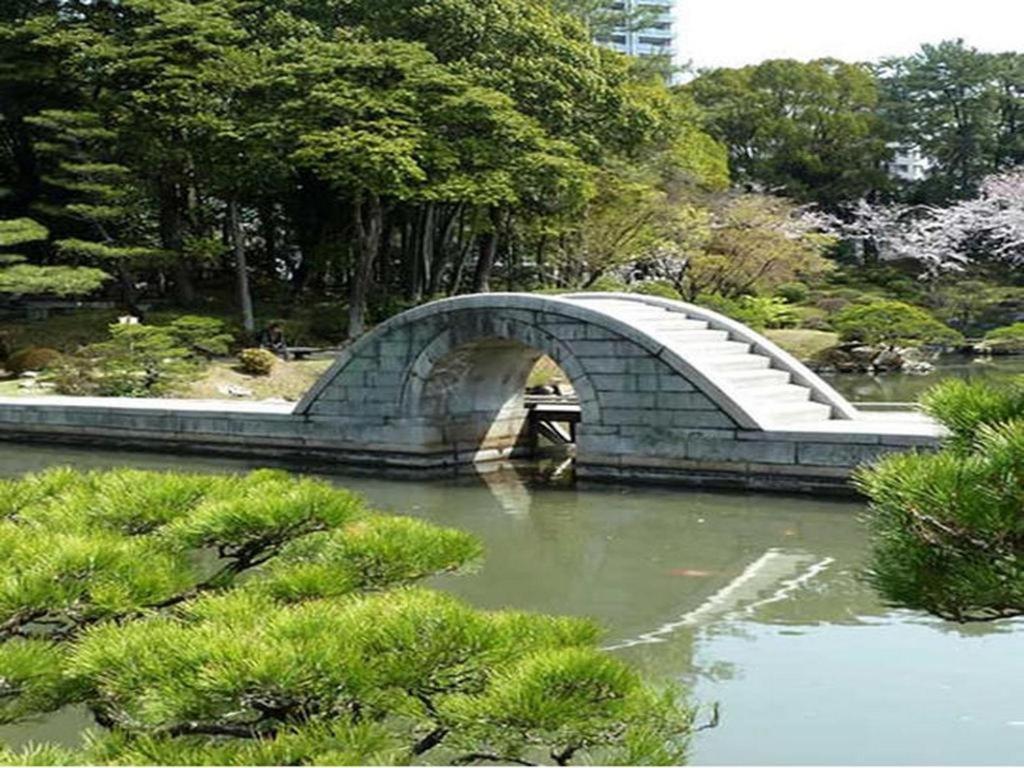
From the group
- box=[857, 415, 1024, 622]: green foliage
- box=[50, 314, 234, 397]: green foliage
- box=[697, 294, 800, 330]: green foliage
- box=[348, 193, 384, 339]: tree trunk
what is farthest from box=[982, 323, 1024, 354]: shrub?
box=[857, 415, 1024, 622]: green foliage

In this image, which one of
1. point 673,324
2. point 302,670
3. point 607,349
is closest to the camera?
point 302,670

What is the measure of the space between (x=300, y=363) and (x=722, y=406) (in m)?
13.3

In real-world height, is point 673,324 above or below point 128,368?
above

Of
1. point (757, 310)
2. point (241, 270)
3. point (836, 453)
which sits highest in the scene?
point (241, 270)

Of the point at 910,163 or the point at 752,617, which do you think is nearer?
the point at 752,617

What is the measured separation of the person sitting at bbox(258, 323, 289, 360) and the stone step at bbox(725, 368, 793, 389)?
13394 millimetres

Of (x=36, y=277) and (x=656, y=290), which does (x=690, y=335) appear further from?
(x=36, y=277)

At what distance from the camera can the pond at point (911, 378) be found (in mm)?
23391

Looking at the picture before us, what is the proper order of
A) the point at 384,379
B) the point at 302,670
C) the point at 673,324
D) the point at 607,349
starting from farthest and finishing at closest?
the point at 384,379, the point at 673,324, the point at 607,349, the point at 302,670

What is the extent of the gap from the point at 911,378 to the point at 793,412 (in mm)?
15096

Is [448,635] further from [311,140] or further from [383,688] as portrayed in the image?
[311,140]

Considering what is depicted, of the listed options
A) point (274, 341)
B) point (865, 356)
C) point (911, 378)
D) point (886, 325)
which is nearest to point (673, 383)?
point (274, 341)

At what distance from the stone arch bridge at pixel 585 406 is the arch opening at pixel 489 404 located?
2 centimetres

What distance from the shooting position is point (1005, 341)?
31.3 m
